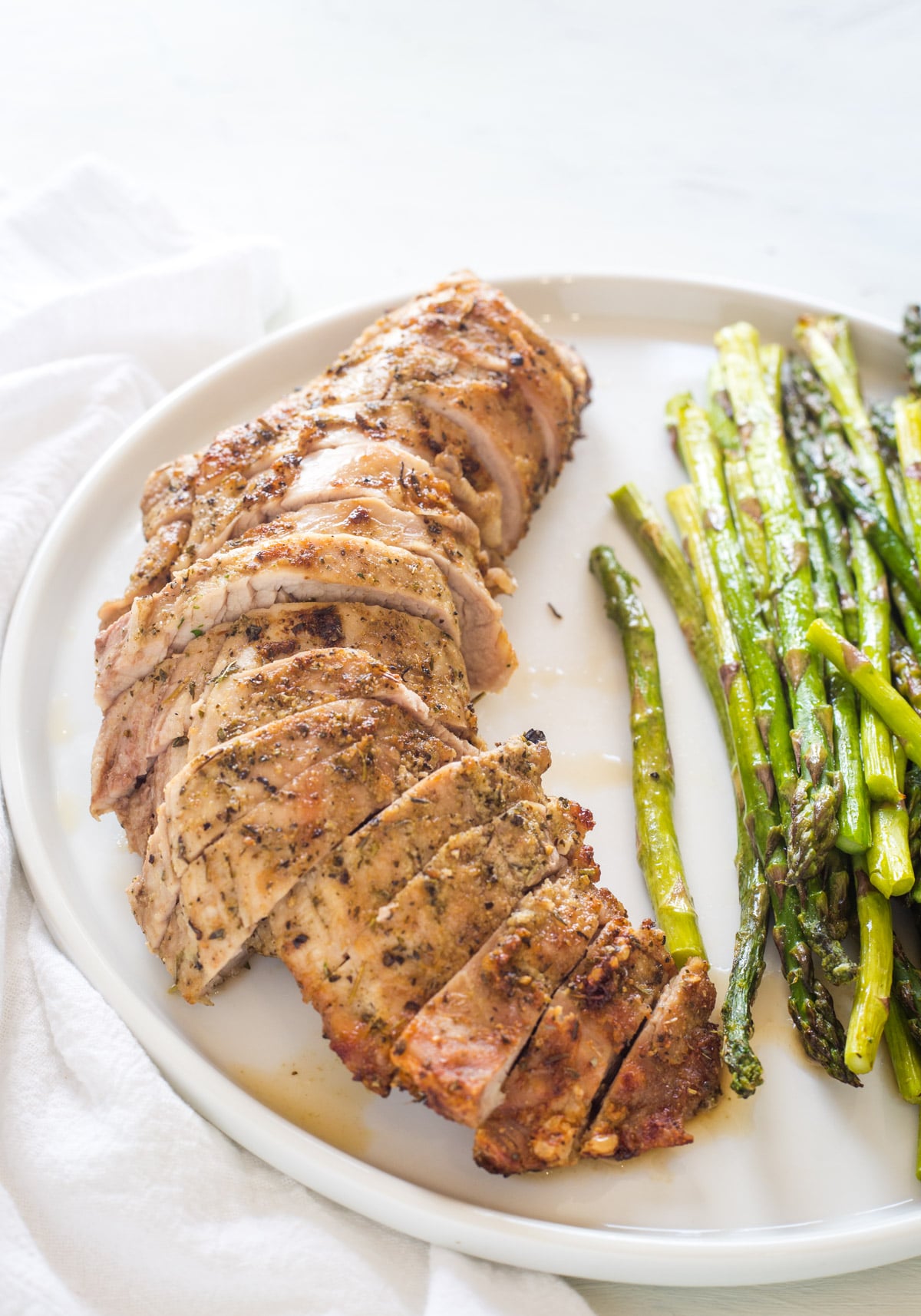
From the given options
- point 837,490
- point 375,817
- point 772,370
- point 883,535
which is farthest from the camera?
point 772,370

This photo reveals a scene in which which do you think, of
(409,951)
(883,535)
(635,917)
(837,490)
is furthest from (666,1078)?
(837,490)

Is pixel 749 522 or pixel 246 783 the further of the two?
pixel 749 522

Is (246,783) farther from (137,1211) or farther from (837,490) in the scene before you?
(837,490)

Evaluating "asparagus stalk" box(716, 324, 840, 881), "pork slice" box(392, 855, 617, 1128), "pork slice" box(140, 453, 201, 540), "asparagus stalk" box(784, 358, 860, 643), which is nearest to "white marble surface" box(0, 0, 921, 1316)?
"asparagus stalk" box(784, 358, 860, 643)

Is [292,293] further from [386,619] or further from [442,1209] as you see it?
[442,1209]

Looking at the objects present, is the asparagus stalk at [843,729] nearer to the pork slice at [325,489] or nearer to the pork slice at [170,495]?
the pork slice at [325,489]

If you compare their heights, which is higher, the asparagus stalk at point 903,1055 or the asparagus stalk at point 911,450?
the asparagus stalk at point 911,450

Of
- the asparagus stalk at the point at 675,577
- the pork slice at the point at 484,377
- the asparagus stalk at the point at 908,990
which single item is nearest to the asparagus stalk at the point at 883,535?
the asparagus stalk at the point at 675,577
